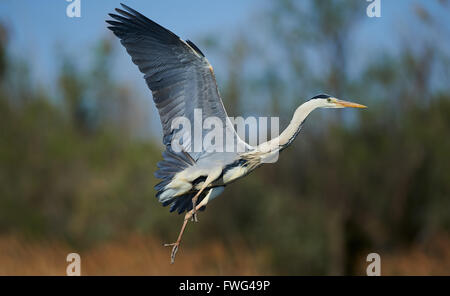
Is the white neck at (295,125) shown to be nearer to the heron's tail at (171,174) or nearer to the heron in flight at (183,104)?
the heron in flight at (183,104)

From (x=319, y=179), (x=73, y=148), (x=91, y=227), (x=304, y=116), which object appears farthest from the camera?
(x=73, y=148)

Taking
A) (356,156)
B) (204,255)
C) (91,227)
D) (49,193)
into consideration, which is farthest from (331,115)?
(49,193)

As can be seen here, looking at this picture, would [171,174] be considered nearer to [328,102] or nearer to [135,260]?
[328,102]

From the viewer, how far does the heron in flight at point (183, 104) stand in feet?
11.8

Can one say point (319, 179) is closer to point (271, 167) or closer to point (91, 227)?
point (271, 167)

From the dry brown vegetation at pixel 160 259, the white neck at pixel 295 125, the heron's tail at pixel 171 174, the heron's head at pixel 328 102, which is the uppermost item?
the heron's head at pixel 328 102

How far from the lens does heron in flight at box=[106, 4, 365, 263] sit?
3586 millimetres

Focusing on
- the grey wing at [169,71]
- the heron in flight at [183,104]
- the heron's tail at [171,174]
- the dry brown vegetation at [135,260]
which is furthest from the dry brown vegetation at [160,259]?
Result: the grey wing at [169,71]

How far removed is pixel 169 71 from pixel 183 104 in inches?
8.8

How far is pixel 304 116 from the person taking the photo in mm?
3453

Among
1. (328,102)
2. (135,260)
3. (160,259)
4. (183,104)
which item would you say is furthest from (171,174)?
(135,260)

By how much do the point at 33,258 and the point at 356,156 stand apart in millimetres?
6640

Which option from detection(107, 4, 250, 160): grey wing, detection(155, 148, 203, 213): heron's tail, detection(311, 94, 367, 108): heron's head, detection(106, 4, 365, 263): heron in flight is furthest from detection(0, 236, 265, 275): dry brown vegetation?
detection(311, 94, 367, 108): heron's head

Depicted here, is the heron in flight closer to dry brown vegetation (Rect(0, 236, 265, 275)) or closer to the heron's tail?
→ the heron's tail
